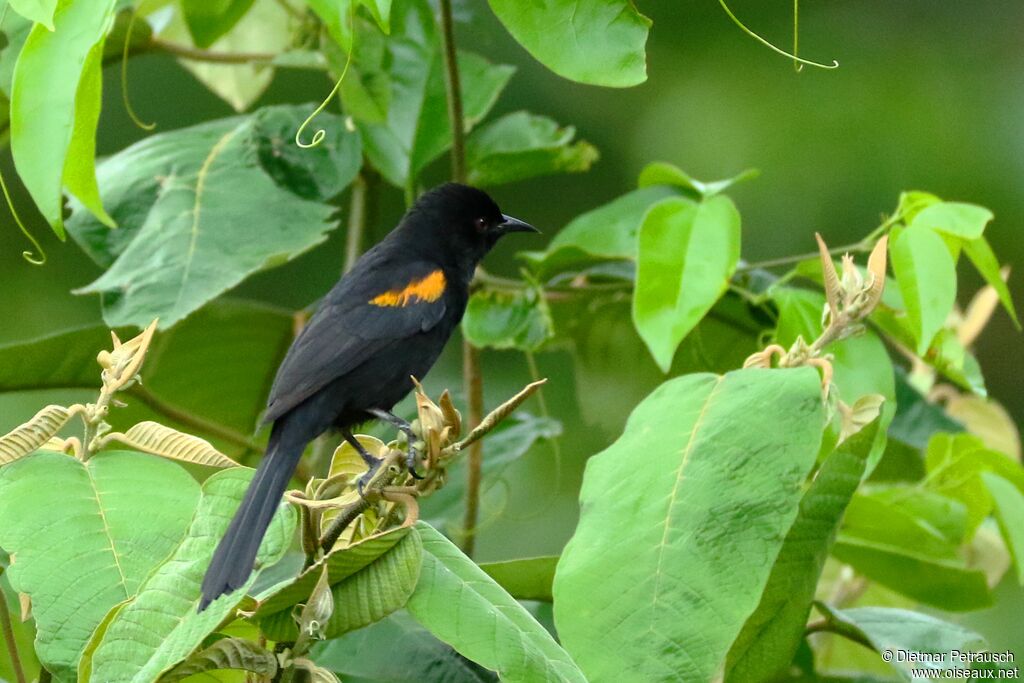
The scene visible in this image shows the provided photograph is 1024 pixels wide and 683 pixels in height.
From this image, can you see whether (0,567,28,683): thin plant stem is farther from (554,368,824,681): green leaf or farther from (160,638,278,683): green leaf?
(554,368,824,681): green leaf

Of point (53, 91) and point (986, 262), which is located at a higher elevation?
point (53, 91)

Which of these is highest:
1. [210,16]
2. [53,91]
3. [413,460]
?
[53,91]

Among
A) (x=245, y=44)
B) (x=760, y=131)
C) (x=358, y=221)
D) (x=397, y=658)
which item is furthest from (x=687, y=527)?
(x=760, y=131)

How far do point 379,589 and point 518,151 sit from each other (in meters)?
1.62

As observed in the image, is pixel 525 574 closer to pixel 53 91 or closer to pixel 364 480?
pixel 364 480

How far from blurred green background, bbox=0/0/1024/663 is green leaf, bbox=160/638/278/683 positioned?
169 inches

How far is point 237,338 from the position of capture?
337cm

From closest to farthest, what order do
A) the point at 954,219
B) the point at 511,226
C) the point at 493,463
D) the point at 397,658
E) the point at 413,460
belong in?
the point at 413,460 < the point at 397,658 < the point at 954,219 < the point at 493,463 < the point at 511,226

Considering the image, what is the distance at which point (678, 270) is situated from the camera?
8.45 feet

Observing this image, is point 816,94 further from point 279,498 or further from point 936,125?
point 279,498

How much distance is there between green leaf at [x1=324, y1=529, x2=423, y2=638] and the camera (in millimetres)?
1706

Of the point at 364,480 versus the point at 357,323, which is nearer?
the point at 364,480

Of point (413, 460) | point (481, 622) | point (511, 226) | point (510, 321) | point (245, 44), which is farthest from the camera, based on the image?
point (511, 226)

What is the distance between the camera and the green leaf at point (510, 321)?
2.96 metres
